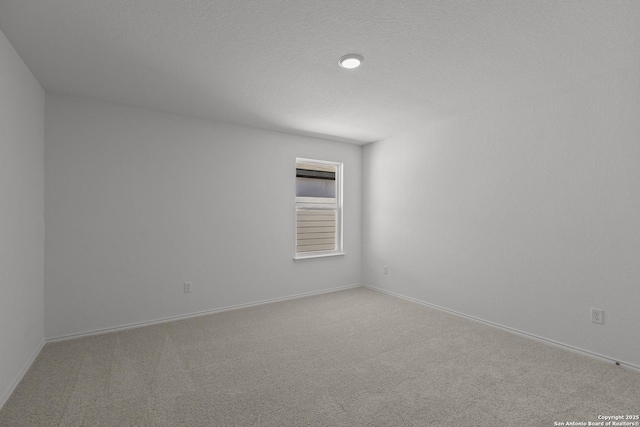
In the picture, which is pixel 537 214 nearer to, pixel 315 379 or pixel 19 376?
pixel 315 379

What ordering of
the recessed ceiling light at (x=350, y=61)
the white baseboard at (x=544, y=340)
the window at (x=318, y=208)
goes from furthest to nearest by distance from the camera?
the window at (x=318, y=208) < the white baseboard at (x=544, y=340) < the recessed ceiling light at (x=350, y=61)

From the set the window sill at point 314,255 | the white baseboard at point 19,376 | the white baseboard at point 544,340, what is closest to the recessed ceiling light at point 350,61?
the window sill at point 314,255

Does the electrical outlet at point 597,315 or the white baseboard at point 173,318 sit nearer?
the electrical outlet at point 597,315

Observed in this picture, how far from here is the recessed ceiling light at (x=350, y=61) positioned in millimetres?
2246

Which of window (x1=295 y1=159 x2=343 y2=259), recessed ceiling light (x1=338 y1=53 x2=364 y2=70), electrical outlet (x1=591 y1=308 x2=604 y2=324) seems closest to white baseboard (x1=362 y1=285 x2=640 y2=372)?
electrical outlet (x1=591 y1=308 x2=604 y2=324)

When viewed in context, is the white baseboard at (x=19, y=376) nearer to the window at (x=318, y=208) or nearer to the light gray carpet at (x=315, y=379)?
the light gray carpet at (x=315, y=379)

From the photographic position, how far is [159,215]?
135 inches

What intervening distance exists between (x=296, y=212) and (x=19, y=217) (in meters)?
2.92

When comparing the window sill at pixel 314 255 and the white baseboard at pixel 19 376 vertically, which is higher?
the window sill at pixel 314 255

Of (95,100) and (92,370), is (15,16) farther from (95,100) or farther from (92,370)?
(92,370)

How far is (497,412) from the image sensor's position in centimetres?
185

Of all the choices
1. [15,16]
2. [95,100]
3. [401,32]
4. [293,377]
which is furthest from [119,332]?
[401,32]

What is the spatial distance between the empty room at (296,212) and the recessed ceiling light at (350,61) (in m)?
0.06

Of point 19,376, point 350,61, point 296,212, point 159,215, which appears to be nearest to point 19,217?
point 19,376
